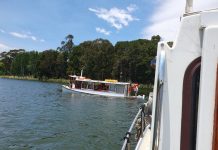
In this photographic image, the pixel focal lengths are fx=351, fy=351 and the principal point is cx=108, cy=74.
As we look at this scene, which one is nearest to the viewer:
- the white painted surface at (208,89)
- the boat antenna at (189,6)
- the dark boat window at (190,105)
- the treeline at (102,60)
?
the white painted surface at (208,89)

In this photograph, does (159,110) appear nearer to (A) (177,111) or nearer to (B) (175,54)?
(A) (177,111)

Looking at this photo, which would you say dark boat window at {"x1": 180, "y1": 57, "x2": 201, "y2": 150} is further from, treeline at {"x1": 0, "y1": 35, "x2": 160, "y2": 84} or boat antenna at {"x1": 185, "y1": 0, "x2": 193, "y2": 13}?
treeline at {"x1": 0, "y1": 35, "x2": 160, "y2": 84}

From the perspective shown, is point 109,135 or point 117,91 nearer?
point 109,135

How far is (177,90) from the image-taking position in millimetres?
2879

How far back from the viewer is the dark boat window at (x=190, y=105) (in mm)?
2807

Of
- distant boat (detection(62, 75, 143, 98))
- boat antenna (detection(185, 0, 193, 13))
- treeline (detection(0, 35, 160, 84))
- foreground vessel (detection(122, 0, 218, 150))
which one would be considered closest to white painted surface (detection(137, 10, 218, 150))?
foreground vessel (detection(122, 0, 218, 150))

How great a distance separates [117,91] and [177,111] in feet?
181

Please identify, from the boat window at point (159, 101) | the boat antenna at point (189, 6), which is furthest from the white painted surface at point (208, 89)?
the boat antenna at point (189, 6)

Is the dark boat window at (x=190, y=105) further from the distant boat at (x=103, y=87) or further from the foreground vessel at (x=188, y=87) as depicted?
the distant boat at (x=103, y=87)

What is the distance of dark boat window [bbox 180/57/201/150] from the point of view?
9.21 feet

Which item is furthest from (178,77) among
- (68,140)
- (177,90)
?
(68,140)

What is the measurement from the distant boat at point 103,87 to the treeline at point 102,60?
98.8 ft

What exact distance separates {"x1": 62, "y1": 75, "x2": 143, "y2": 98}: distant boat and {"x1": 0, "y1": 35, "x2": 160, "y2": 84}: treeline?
30106 mm

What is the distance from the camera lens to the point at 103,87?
60.1 m
